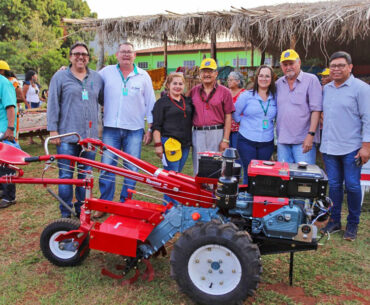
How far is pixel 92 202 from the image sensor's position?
295cm

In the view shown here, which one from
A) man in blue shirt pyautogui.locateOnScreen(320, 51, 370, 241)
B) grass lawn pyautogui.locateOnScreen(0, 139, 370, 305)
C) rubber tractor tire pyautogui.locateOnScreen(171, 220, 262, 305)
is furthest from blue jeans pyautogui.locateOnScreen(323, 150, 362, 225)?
rubber tractor tire pyautogui.locateOnScreen(171, 220, 262, 305)

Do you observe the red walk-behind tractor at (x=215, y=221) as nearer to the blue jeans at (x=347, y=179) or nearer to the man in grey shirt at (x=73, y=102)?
the man in grey shirt at (x=73, y=102)

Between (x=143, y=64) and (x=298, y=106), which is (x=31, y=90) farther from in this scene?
(x=143, y=64)

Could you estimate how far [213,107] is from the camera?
393cm

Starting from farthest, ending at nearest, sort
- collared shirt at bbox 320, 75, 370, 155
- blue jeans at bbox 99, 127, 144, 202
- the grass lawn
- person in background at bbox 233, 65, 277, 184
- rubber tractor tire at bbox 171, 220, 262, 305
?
1. blue jeans at bbox 99, 127, 144, 202
2. person in background at bbox 233, 65, 277, 184
3. collared shirt at bbox 320, 75, 370, 155
4. the grass lawn
5. rubber tractor tire at bbox 171, 220, 262, 305

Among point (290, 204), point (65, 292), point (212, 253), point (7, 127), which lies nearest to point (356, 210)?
point (290, 204)

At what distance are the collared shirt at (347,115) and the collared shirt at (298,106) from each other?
13 centimetres

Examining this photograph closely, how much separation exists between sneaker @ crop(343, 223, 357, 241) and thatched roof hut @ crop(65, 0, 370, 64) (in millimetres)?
4384

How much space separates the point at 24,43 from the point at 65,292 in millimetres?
36071

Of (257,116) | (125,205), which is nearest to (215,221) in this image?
(125,205)

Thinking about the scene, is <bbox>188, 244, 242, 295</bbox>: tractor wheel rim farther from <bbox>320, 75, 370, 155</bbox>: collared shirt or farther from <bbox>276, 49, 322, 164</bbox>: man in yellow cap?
<bbox>320, 75, 370, 155</bbox>: collared shirt

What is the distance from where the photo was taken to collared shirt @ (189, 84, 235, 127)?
3.93m

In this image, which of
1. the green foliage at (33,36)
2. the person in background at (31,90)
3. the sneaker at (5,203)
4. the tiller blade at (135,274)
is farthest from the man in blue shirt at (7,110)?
the green foliage at (33,36)

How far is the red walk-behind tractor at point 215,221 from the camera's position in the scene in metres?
2.58
